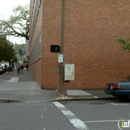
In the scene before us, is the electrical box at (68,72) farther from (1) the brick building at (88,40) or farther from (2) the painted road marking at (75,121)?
(2) the painted road marking at (75,121)

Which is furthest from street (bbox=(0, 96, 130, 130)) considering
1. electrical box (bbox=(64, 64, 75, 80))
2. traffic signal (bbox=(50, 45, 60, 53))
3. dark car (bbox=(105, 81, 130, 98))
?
traffic signal (bbox=(50, 45, 60, 53))

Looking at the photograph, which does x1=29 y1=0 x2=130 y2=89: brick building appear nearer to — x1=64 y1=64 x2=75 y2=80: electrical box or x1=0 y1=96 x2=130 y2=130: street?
x1=64 y1=64 x2=75 y2=80: electrical box

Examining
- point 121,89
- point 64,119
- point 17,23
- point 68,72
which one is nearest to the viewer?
point 64,119

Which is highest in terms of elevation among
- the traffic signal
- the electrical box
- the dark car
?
the traffic signal

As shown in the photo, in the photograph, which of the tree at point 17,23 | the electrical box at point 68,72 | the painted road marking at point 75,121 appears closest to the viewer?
the painted road marking at point 75,121

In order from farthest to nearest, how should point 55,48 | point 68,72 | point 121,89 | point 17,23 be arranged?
point 17,23 < point 68,72 < point 55,48 < point 121,89

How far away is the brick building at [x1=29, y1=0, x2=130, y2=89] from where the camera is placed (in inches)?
717

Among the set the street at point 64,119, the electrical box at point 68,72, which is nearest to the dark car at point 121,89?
the street at point 64,119

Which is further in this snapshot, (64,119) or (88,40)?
(88,40)

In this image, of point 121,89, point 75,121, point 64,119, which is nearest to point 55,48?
point 121,89

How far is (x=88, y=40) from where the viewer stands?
18781 mm

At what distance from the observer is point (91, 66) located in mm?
18781

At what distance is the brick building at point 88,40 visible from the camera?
717 inches

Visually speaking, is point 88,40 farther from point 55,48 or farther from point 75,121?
point 75,121
